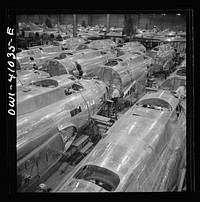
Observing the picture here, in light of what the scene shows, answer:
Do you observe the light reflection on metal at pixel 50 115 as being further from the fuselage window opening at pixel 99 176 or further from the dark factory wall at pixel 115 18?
the dark factory wall at pixel 115 18

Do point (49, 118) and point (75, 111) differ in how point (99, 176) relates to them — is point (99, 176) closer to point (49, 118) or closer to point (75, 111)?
point (49, 118)

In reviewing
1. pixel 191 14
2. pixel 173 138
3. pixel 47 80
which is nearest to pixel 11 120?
pixel 191 14

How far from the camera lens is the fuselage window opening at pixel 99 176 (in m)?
4.09

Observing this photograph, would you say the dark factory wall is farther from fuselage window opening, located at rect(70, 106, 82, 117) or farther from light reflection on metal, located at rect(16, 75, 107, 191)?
fuselage window opening, located at rect(70, 106, 82, 117)

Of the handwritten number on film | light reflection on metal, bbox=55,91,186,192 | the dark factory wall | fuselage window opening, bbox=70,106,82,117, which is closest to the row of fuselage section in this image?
fuselage window opening, bbox=70,106,82,117

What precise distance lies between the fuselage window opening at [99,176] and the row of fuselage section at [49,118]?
52.5 inches

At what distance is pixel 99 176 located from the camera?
4.25 metres

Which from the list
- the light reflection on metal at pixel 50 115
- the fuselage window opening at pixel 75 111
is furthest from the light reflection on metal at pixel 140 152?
the fuselage window opening at pixel 75 111

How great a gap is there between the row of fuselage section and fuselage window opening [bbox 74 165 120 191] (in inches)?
52.5

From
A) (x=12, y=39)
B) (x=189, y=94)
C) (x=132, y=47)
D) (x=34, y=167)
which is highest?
(x=132, y=47)

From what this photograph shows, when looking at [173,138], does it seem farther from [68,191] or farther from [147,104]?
[68,191]

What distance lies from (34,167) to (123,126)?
2.21 m

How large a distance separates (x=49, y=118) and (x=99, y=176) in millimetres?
2124

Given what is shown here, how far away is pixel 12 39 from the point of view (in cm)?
362
